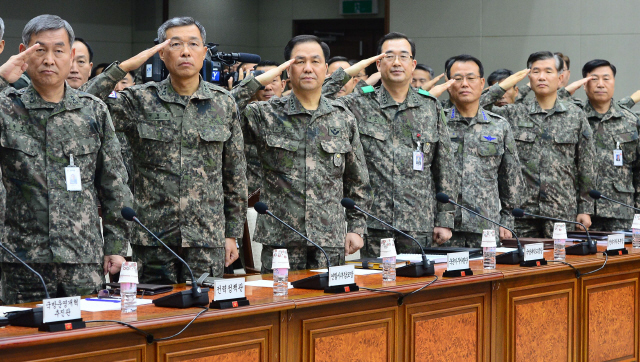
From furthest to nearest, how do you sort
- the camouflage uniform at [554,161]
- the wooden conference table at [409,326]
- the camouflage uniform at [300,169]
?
the camouflage uniform at [554,161] → the camouflage uniform at [300,169] → the wooden conference table at [409,326]

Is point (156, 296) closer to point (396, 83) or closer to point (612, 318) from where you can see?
point (396, 83)

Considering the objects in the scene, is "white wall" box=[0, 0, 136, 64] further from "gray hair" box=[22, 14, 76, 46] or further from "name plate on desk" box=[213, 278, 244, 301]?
"name plate on desk" box=[213, 278, 244, 301]

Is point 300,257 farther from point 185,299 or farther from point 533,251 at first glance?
point 185,299

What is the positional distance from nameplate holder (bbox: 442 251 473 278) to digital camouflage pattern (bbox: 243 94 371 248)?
0.59 meters

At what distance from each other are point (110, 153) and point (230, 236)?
0.60 metres

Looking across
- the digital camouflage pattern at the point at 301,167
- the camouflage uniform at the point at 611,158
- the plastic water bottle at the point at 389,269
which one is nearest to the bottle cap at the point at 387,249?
the plastic water bottle at the point at 389,269

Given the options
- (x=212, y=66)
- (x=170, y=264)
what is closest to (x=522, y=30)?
(x=212, y=66)

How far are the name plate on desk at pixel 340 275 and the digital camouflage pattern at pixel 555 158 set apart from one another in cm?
250

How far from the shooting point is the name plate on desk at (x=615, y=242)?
3.49 meters

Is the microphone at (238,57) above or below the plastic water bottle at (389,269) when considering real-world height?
above

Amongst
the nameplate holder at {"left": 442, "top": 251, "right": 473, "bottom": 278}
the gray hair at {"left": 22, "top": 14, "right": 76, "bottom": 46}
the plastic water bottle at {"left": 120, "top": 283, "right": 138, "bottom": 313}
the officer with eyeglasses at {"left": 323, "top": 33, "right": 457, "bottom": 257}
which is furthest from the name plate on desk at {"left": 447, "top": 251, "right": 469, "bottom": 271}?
the gray hair at {"left": 22, "top": 14, "right": 76, "bottom": 46}

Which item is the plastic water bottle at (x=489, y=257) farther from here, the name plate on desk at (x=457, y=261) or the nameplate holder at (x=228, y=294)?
the nameplate holder at (x=228, y=294)

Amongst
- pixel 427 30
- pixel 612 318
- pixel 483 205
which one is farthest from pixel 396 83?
pixel 427 30

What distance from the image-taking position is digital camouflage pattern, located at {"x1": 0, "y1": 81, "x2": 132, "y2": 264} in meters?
2.48
